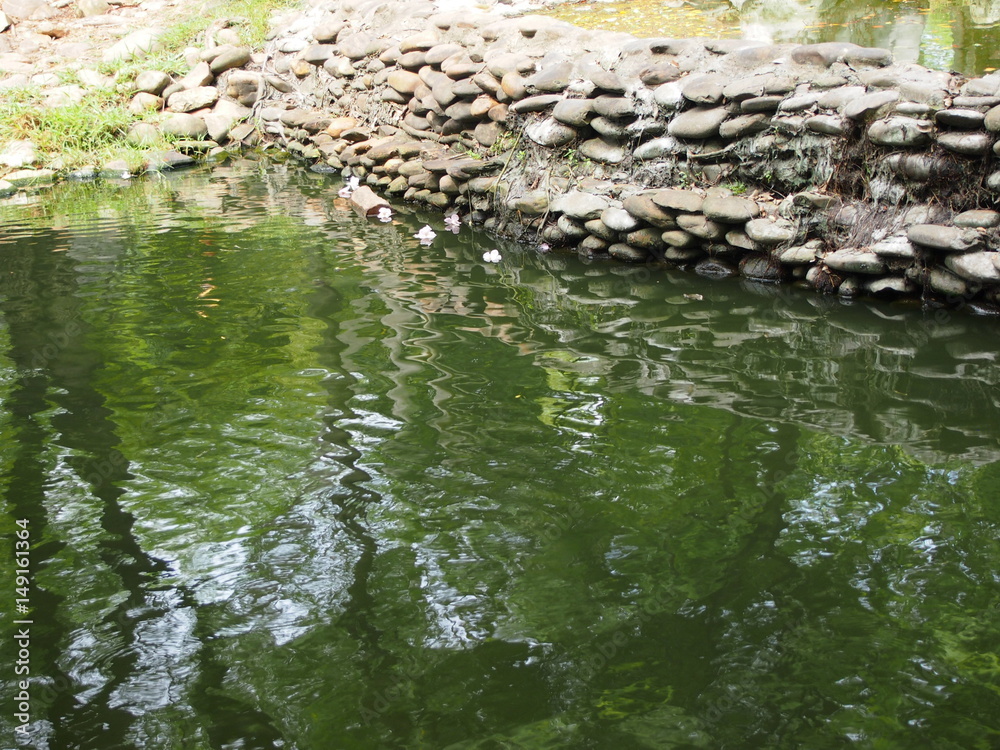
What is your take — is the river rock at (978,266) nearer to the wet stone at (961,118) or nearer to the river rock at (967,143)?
the river rock at (967,143)

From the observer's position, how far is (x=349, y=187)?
8.95 meters

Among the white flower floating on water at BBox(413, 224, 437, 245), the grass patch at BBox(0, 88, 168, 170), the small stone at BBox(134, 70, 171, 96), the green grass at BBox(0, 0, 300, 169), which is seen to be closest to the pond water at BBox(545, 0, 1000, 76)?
the white flower floating on water at BBox(413, 224, 437, 245)

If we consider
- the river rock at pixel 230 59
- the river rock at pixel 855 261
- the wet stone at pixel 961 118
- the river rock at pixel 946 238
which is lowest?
the river rock at pixel 855 261

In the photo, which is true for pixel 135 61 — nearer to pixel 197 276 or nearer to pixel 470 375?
pixel 197 276

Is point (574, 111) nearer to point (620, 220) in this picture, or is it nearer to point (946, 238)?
point (620, 220)

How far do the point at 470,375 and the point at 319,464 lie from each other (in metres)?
1.07

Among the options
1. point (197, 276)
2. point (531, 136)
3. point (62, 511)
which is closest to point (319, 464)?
point (62, 511)

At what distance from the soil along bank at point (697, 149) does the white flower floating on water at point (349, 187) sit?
0.73 feet

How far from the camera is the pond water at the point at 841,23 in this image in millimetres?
5898

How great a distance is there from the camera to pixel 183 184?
973 centimetres

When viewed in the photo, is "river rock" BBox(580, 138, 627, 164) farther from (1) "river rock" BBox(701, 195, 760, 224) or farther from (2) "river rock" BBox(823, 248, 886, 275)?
(2) "river rock" BBox(823, 248, 886, 275)

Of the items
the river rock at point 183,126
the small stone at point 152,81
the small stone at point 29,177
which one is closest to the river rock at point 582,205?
the river rock at point 183,126

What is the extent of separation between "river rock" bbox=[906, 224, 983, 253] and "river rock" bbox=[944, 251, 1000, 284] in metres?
0.04

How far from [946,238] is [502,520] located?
3.13m
